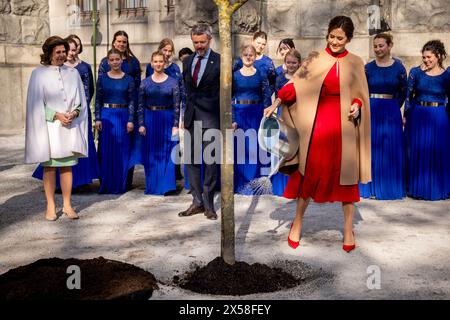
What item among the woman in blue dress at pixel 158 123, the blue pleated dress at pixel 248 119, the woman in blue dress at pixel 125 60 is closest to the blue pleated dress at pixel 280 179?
the blue pleated dress at pixel 248 119

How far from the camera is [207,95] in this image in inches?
297

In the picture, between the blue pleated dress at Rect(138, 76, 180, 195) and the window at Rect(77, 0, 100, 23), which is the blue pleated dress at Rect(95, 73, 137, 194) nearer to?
the blue pleated dress at Rect(138, 76, 180, 195)

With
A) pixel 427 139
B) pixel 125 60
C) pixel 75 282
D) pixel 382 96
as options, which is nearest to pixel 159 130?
pixel 125 60

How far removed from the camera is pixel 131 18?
54.9ft

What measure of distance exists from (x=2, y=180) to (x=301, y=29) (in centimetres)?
645

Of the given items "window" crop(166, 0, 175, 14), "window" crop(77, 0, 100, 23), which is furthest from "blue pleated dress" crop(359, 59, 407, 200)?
"window" crop(77, 0, 100, 23)

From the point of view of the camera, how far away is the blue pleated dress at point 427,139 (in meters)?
8.78

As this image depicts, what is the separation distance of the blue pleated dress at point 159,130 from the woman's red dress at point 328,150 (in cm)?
315

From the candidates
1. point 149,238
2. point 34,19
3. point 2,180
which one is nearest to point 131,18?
point 34,19

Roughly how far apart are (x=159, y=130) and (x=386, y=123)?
2.92 meters

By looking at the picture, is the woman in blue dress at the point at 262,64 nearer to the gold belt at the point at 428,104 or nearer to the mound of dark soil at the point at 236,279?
the gold belt at the point at 428,104

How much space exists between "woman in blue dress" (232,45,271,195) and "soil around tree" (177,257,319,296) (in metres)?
3.92

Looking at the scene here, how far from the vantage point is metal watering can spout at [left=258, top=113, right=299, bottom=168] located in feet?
18.2
